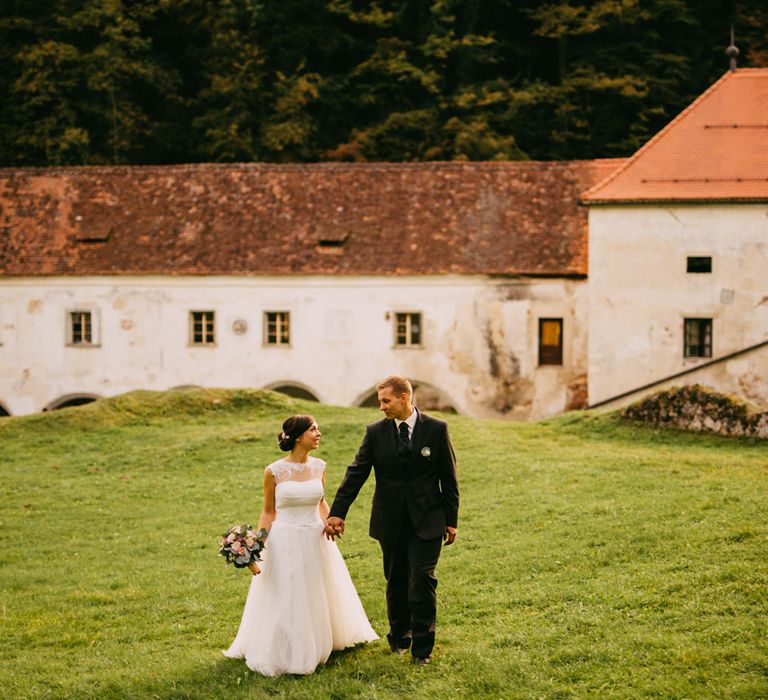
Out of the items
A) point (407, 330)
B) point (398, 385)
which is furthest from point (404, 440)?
point (407, 330)

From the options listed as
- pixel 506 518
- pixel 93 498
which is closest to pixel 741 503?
pixel 506 518

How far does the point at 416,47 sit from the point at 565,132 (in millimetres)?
6627

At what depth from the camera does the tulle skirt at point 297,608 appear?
7.48 meters

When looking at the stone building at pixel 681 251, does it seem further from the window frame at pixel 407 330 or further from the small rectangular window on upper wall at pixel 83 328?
the small rectangular window on upper wall at pixel 83 328

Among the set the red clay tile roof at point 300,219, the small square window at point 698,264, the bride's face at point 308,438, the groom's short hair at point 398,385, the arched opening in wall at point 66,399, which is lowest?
the arched opening in wall at point 66,399

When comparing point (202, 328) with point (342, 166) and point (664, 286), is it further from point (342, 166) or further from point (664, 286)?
point (664, 286)

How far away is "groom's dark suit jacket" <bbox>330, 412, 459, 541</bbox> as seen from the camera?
7617 millimetres

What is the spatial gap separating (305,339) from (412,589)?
21.9m

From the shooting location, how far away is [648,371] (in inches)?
1038

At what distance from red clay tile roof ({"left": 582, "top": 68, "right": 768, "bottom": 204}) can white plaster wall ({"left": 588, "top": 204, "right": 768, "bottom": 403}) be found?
37 cm

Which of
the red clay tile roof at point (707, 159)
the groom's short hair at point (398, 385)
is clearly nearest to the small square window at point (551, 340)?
the red clay tile roof at point (707, 159)

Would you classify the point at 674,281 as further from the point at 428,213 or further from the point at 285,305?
the point at 285,305

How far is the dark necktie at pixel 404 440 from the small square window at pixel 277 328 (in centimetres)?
Answer: 2185

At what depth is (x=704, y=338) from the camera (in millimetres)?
26203
